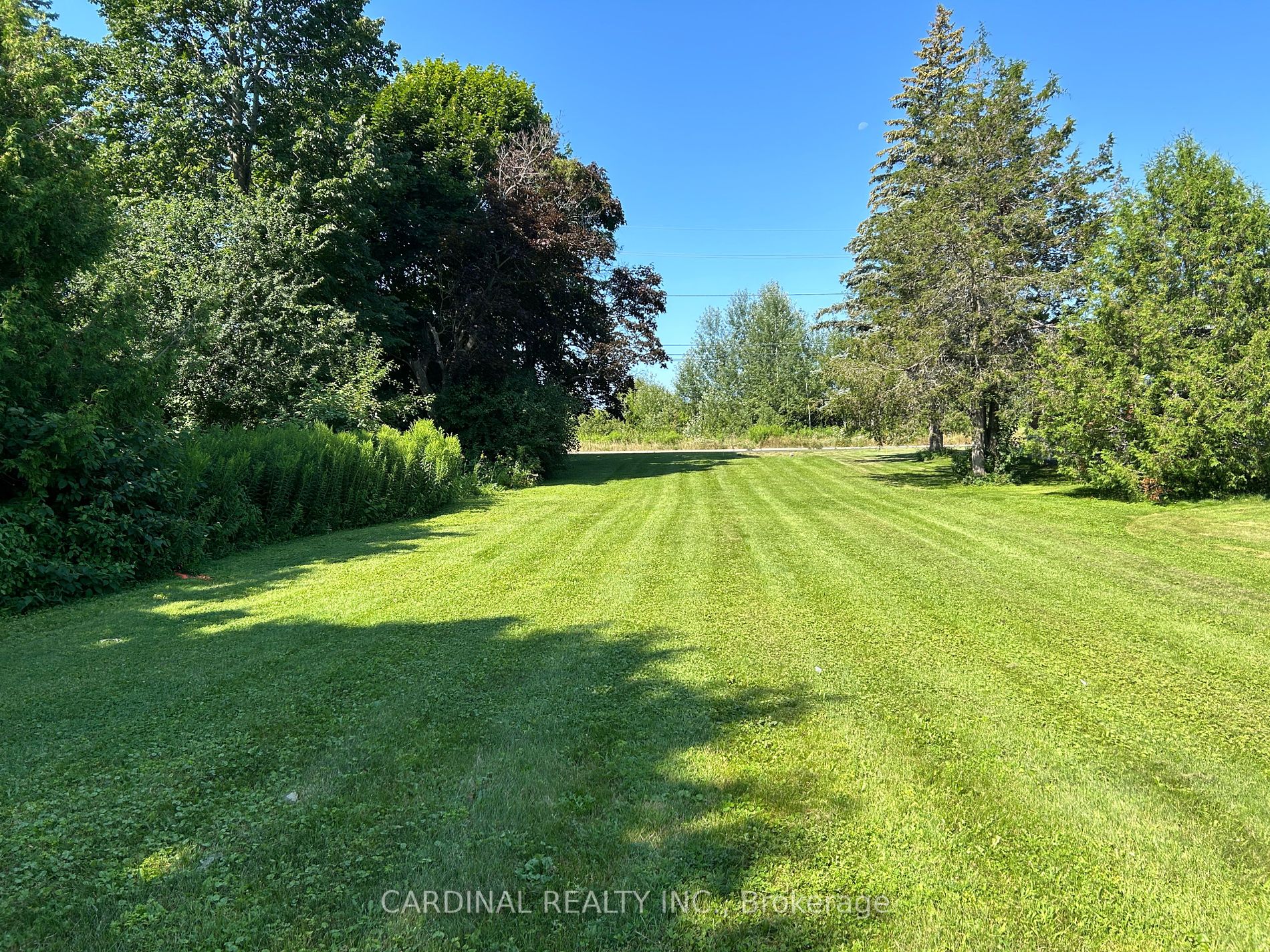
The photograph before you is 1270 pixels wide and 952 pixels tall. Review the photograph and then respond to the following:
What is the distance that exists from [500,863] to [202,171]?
57.6ft

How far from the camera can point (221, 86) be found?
13797mm

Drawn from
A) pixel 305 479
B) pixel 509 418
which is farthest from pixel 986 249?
pixel 305 479

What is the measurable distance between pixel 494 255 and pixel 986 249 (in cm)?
1155

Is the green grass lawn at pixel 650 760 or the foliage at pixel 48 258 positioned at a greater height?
the foliage at pixel 48 258

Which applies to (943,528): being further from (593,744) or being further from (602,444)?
(602,444)

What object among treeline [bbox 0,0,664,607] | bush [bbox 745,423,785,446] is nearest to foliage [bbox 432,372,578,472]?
treeline [bbox 0,0,664,607]

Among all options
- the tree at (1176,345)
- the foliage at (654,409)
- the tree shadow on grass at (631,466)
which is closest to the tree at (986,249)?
the tree at (1176,345)

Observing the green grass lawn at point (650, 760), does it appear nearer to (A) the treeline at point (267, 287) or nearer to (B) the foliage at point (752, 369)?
(A) the treeline at point (267, 287)

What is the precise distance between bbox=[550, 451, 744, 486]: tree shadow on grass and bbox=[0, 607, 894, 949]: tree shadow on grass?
1252cm

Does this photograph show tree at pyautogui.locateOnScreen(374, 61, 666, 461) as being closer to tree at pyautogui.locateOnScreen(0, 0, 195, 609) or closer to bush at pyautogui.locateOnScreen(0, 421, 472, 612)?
bush at pyautogui.locateOnScreen(0, 421, 472, 612)

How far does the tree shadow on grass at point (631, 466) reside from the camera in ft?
59.7

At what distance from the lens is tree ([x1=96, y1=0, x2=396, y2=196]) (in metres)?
13.8

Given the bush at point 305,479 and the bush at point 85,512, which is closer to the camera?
the bush at point 85,512

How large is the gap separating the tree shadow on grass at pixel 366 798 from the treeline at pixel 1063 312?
9.95 metres
